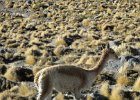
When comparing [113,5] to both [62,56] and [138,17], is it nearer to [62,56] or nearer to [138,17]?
[138,17]

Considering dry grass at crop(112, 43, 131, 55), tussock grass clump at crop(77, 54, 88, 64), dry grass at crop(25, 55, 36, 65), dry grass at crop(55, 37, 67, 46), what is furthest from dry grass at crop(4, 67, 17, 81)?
dry grass at crop(55, 37, 67, 46)

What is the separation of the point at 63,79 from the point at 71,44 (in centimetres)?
1095

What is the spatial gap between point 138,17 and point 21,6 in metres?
15.1

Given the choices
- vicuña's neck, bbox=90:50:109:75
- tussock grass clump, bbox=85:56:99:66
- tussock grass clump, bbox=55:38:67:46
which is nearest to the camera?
vicuña's neck, bbox=90:50:109:75

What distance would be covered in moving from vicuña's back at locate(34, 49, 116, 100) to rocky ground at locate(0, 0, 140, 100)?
100 cm

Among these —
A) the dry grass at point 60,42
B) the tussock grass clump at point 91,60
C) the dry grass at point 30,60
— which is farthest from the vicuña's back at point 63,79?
the dry grass at point 60,42

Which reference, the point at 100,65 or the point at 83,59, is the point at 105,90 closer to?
the point at 100,65

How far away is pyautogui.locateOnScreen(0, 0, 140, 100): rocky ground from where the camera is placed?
1050cm

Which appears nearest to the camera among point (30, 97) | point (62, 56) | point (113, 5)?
point (30, 97)

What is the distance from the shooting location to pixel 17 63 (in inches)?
575

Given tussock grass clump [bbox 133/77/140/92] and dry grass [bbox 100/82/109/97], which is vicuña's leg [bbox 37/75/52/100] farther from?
tussock grass clump [bbox 133/77/140/92]

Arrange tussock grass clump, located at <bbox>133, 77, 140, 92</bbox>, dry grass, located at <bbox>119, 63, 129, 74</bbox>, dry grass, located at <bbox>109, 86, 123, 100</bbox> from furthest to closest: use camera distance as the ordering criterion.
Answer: dry grass, located at <bbox>119, 63, 129, 74</bbox>, tussock grass clump, located at <bbox>133, 77, 140, 92</bbox>, dry grass, located at <bbox>109, 86, 123, 100</bbox>

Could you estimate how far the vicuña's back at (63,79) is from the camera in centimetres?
799

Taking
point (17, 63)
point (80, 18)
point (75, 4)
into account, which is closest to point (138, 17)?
point (80, 18)
